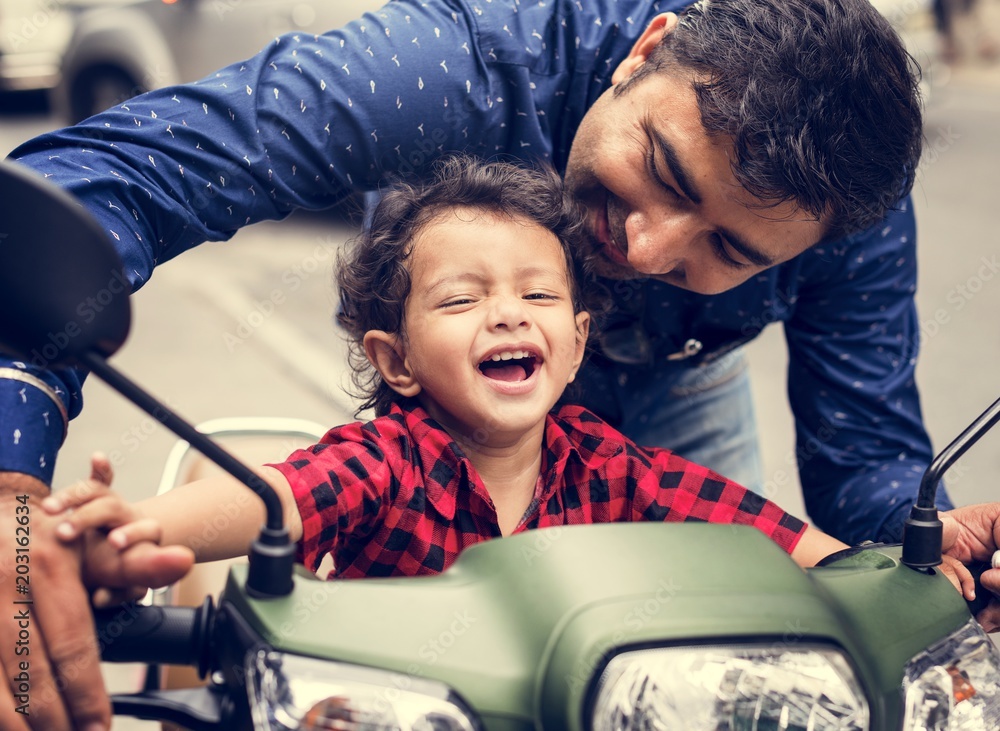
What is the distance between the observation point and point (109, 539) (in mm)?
988

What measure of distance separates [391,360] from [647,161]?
0.45 m

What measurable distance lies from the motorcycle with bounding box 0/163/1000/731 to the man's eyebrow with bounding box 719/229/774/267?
0.67 m

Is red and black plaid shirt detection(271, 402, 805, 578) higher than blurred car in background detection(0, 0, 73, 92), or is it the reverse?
red and black plaid shirt detection(271, 402, 805, 578)

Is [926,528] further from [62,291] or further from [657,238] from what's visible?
[62,291]

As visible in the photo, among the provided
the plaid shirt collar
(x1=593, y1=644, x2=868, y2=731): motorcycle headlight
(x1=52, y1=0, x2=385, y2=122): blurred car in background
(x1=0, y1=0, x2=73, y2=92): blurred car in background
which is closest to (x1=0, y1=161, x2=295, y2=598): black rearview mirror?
(x1=593, y1=644, x2=868, y2=731): motorcycle headlight

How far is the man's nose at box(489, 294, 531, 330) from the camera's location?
4.86 feet

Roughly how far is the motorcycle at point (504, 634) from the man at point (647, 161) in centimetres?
27

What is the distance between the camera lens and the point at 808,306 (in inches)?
84.0

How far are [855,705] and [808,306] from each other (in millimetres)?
1241

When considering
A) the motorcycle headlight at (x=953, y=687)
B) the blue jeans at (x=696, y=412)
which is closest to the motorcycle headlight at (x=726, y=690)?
the motorcycle headlight at (x=953, y=687)

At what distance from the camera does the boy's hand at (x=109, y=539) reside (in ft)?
3.21

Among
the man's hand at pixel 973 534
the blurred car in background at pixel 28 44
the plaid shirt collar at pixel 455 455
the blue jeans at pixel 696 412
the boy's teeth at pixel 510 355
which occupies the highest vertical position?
the boy's teeth at pixel 510 355

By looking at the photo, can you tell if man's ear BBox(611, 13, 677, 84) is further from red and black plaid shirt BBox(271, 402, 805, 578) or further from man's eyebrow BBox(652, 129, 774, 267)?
red and black plaid shirt BBox(271, 402, 805, 578)

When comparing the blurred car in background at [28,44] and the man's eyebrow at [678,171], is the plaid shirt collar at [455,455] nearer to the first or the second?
the man's eyebrow at [678,171]
